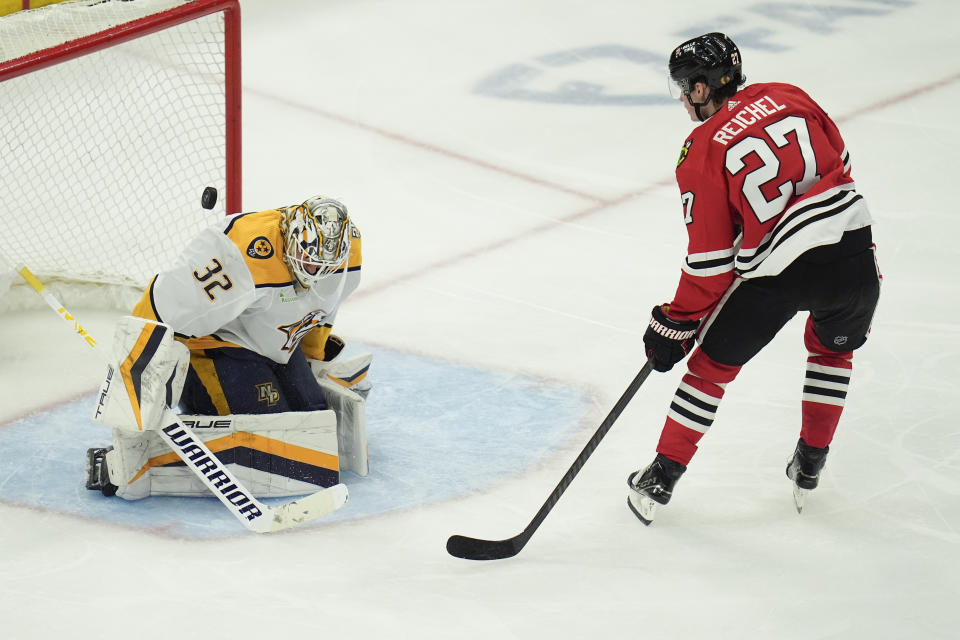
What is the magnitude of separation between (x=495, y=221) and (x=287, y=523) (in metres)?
2.05

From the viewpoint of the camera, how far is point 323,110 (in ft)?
Result: 18.0

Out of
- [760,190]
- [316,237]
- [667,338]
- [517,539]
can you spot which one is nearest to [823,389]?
[667,338]

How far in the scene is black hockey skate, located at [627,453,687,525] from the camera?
2.85 metres

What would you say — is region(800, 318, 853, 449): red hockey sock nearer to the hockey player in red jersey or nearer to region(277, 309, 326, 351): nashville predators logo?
the hockey player in red jersey

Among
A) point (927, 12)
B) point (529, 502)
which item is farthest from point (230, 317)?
point (927, 12)

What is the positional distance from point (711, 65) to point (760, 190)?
30 cm

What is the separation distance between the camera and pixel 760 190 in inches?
101

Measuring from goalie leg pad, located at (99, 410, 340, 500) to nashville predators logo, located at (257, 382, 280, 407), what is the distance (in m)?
0.10

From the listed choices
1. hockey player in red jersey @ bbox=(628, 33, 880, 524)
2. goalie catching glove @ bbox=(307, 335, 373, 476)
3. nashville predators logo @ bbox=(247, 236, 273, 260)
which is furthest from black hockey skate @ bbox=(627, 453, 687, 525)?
nashville predators logo @ bbox=(247, 236, 273, 260)

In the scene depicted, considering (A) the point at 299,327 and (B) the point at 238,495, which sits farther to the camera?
(A) the point at 299,327

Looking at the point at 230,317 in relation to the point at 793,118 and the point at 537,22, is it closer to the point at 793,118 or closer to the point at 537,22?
the point at 793,118

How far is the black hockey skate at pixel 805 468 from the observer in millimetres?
2906

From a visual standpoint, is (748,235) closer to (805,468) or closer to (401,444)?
(805,468)

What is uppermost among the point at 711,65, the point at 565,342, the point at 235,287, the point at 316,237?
the point at 711,65
